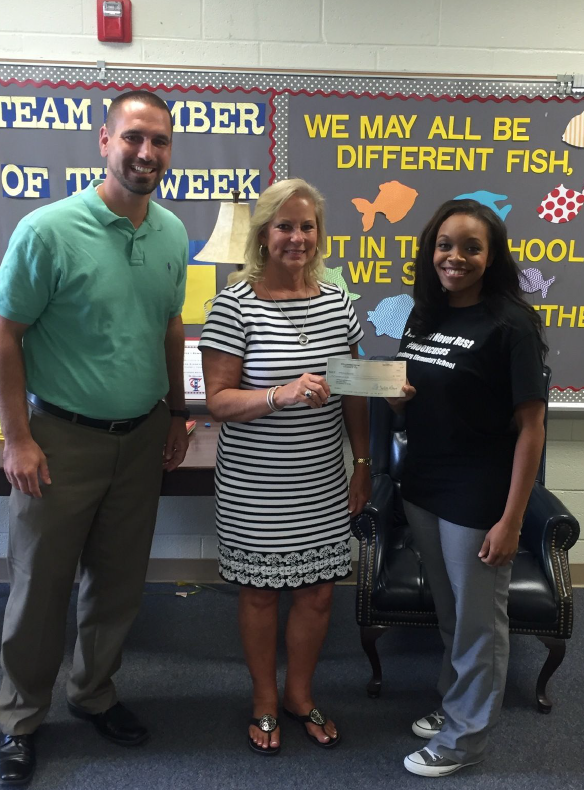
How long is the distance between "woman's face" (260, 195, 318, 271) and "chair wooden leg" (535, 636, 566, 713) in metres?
1.37

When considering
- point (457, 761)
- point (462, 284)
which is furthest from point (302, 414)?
point (457, 761)

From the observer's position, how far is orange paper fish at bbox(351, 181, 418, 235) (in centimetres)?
244

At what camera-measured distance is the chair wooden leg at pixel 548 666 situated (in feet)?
6.32

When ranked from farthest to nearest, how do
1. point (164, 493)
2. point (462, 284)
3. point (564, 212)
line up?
1. point (564, 212)
2. point (164, 493)
3. point (462, 284)

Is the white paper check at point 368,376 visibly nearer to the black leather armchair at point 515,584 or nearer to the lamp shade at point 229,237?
the black leather armchair at point 515,584

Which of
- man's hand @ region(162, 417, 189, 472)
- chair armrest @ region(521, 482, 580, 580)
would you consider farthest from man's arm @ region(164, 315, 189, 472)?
chair armrest @ region(521, 482, 580, 580)

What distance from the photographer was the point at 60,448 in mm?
1574

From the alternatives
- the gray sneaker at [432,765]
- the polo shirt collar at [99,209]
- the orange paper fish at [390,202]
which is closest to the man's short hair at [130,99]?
the polo shirt collar at [99,209]

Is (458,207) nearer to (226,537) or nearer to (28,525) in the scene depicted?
(226,537)

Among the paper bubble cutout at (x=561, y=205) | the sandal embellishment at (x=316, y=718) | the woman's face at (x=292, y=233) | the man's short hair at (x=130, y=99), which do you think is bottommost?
the sandal embellishment at (x=316, y=718)

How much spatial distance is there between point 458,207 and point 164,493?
120 centimetres

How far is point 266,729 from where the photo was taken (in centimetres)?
178

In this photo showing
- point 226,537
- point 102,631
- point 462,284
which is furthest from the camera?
point 102,631

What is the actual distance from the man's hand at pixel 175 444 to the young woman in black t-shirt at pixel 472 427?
0.66 m
